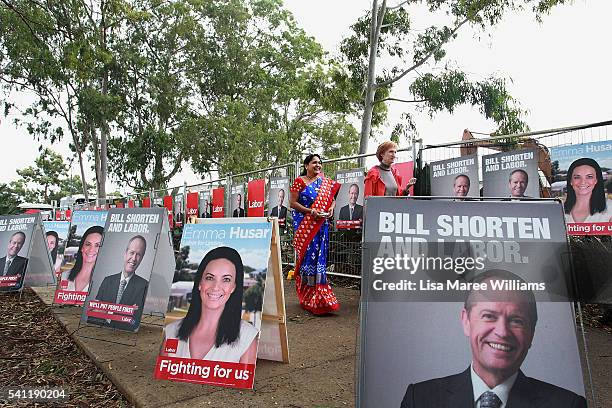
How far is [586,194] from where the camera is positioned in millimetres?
4238

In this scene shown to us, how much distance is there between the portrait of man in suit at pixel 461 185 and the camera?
5.15 meters

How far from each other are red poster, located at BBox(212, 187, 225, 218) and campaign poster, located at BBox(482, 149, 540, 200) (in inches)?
259

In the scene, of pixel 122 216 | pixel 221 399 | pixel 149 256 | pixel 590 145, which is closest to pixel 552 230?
pixel 221 399

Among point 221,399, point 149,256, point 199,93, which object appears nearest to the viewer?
point 221,399

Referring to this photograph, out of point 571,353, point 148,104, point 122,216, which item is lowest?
point 571,353

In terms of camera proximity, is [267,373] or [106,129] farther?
[106,129]

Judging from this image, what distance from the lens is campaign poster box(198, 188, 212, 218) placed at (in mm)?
11086

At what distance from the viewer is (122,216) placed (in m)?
4.61

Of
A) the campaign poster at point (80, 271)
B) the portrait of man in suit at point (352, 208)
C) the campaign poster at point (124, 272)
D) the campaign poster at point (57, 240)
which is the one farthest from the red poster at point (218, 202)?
the campaign poster at point (124, 272)

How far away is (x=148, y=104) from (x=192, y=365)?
72.7ft

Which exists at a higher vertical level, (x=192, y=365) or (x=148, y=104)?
(x=148, y=104)

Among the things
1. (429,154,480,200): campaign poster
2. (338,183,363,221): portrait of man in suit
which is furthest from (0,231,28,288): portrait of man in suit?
(429,154,480,200): campaign poster

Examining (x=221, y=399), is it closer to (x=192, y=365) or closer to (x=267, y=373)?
(x=192, y=365)

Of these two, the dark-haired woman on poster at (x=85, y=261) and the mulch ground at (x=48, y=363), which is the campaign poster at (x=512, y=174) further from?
the dark-haired woman on poster at (x=85, y=261)
